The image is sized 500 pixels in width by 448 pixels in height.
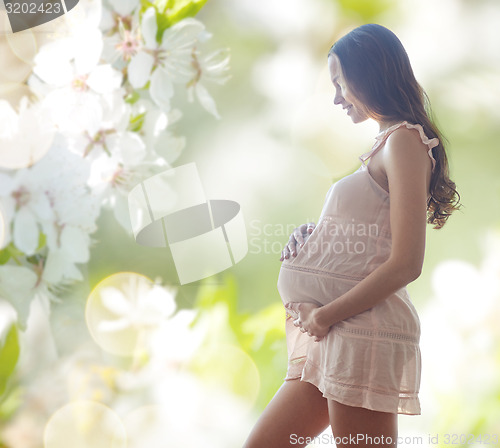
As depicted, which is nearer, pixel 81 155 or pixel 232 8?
pixel 81 155

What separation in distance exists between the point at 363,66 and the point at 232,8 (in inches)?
34.7

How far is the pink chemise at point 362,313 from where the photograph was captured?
2.63 feet

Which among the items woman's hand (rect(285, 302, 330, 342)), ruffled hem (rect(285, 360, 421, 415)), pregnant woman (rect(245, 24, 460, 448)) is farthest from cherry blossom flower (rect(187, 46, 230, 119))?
ruffled hem (rect(285, 360, 421, 415))

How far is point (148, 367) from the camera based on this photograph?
1.54 m

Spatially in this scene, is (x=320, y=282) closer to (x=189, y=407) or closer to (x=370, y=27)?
(x=370, y=27)

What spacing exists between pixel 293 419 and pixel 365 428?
0.19 meters

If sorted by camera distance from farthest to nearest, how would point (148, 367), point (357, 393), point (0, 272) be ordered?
point (148, 367) → point (357, 393) → point (0, 272)

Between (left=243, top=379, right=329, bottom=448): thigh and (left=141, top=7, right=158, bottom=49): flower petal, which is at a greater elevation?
(left=141, top=7, right=158, bottom=49): flower petal

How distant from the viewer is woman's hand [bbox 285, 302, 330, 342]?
0.84 metres

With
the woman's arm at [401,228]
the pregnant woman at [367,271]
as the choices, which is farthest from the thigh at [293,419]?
the woman's arm at [401,228]

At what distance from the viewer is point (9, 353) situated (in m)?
0.82

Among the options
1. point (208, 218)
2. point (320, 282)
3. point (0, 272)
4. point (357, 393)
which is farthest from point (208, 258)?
point (0, 272)

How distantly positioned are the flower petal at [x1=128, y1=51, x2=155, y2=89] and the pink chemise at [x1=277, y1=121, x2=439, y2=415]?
39 centimetres

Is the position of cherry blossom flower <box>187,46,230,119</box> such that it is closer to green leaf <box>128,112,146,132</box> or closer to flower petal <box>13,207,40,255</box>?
green leaf <box>128,112,146,132</box>
